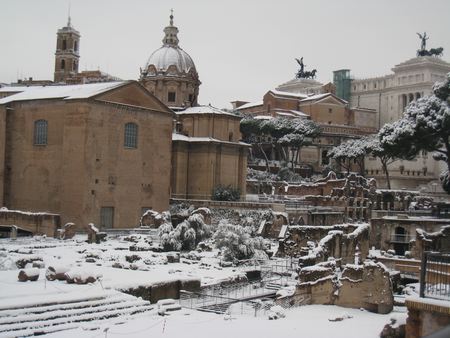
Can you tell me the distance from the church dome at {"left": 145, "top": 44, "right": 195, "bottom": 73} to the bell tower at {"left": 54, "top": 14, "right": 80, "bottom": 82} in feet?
68.2

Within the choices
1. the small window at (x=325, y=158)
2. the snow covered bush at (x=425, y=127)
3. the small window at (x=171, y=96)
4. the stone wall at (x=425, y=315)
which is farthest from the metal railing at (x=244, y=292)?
the small window at (x=325, y=158)

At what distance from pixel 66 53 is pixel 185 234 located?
169ft

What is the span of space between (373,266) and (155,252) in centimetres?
1088

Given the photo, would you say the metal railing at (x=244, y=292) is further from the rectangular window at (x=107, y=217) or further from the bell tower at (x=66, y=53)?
the bell tower at (x=66, y=53)

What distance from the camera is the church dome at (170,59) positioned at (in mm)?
55375

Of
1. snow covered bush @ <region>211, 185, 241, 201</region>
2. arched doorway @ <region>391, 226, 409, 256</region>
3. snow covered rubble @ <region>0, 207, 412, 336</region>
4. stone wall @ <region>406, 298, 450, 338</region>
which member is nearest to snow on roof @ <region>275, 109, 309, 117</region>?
snow covered bush @ <region>211, 185, 241, 201</region>

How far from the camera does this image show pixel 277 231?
1503 inches

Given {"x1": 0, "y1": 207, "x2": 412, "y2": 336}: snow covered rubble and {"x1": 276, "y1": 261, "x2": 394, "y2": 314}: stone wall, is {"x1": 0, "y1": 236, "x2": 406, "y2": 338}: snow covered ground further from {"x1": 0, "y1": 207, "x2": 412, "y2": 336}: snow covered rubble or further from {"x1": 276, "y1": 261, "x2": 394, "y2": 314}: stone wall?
{"x1": 276, "y1": 261, "x2": 394, "y2": 314}: stone wall

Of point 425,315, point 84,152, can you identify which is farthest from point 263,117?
point 425,315

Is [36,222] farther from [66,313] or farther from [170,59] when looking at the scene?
[170,59]

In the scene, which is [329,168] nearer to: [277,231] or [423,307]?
[277,231]

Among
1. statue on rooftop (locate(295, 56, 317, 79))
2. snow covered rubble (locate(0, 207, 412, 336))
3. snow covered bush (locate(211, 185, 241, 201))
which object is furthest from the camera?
statue on rooftop (locate(295, 56, 317, 79))

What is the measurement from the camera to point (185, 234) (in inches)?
1142

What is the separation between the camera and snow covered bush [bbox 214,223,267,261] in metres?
26.5
